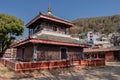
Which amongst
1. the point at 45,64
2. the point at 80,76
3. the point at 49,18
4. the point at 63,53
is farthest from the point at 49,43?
the point at 80,76

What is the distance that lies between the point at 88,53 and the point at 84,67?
92.5ft

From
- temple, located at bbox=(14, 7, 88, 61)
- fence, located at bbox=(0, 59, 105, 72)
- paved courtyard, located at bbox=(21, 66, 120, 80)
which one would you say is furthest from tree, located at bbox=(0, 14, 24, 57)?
paved courtyard, located at bbox=(21, 66, 120, 80)

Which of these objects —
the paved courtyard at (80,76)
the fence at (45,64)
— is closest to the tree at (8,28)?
the fence at (45,64)

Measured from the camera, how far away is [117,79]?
1054 centimetres

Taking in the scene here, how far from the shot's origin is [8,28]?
30.7m

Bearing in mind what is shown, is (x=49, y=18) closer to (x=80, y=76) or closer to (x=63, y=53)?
(x=63, y=53)

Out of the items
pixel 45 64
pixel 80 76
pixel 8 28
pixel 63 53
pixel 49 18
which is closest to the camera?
pixel 80 76

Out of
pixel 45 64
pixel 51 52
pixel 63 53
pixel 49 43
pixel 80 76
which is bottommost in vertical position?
pixel 80 76

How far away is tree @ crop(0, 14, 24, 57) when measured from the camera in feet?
99.8

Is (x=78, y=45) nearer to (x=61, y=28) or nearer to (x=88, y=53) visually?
A: (x=61, y=28)

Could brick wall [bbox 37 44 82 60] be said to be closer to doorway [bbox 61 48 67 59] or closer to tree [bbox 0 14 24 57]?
doorway [bbox 61 48 67 59]

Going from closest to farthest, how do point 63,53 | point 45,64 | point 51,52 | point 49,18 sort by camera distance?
point 45,64
point 51,52
point 63,53
point 49,18

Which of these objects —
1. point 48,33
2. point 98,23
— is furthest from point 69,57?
point 98,23

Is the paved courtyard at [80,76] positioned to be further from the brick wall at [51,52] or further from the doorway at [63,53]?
the doorway at [63,53]
